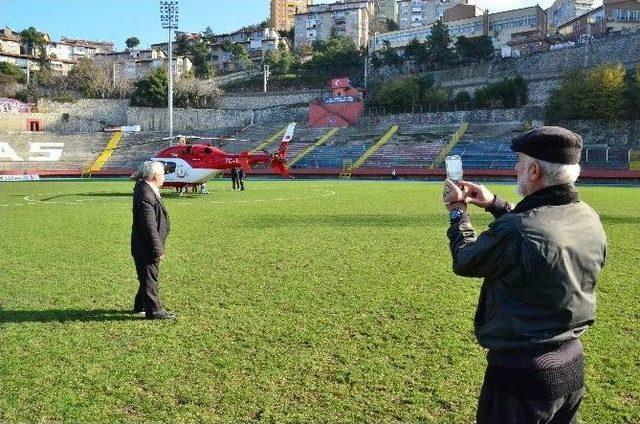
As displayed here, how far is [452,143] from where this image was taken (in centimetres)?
5338

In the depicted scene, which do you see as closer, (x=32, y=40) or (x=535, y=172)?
(x=535, y=172)

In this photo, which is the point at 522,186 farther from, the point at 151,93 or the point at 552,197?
the point at 151,93

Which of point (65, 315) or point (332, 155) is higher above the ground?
point (332, 155)

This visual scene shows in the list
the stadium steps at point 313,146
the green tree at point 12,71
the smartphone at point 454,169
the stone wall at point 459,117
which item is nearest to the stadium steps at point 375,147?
the stone wall at point 459,117

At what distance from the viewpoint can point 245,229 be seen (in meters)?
14.8

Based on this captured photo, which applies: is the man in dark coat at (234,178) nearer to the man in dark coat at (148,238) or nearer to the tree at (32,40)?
the man in dark coat at (148,238)

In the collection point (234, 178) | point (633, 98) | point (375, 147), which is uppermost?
point (633, 98)

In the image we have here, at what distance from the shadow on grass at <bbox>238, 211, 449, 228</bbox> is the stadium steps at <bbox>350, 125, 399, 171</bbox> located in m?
33.3

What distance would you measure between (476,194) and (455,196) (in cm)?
21

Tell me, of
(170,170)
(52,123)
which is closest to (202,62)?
(52,123)

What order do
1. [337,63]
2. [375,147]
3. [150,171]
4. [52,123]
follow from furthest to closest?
[337,63], [52,123], [375,147], [150,171]

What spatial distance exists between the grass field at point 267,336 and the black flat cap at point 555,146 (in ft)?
7.82

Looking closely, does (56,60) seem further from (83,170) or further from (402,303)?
(402,303)

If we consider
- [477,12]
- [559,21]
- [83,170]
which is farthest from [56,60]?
[559,21]
